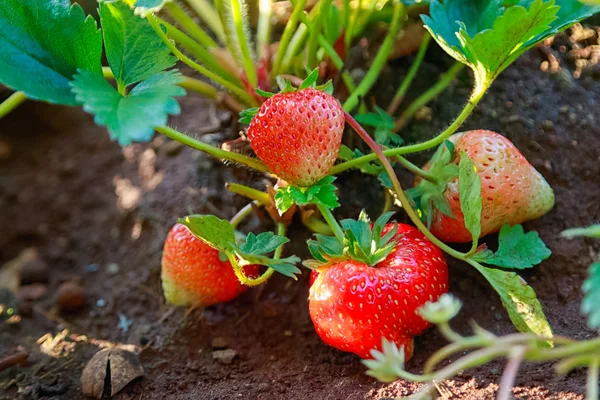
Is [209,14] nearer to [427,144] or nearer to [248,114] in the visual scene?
[248,114]

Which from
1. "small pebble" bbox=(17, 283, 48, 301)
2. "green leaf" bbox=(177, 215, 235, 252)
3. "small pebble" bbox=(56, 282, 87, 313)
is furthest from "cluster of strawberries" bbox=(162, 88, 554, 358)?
"small pebble" bbox=(17, 283, 48, 301)

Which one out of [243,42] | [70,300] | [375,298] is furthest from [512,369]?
[70,300]

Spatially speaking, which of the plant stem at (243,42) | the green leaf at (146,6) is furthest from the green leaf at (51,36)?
the plant stem at (243,42)

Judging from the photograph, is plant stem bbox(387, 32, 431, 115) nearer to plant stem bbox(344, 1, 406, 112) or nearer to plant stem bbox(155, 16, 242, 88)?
plant stem bbox(344, 1, 406, 112)

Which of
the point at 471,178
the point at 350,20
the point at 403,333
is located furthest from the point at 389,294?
the point at 350,20

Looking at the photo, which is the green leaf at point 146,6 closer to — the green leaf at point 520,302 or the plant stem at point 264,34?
the plant stem at point 264,34

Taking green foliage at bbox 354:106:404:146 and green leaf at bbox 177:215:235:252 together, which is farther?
green foliage at bbox 354:106:404:146
